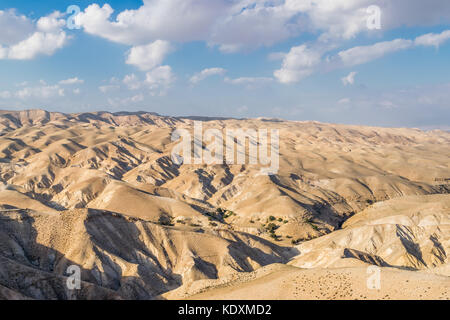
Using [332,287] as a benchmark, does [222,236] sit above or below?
below

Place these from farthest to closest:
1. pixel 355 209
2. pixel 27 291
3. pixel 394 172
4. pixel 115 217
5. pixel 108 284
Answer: pixel 394 172 < pixel 355 209 < pixel 115 217 < pixel 108 284 < pixel 27 291

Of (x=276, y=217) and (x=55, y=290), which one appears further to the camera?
(x=276, y=217)

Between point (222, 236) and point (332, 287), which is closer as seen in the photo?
point (332, 287)

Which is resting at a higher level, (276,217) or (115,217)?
(115,217)

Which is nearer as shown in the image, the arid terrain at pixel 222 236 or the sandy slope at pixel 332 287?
the sandy slope at pixel 332 287

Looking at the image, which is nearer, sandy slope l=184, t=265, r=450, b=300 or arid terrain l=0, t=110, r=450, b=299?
sandy slope l=184, t=265, r=450, b=300
